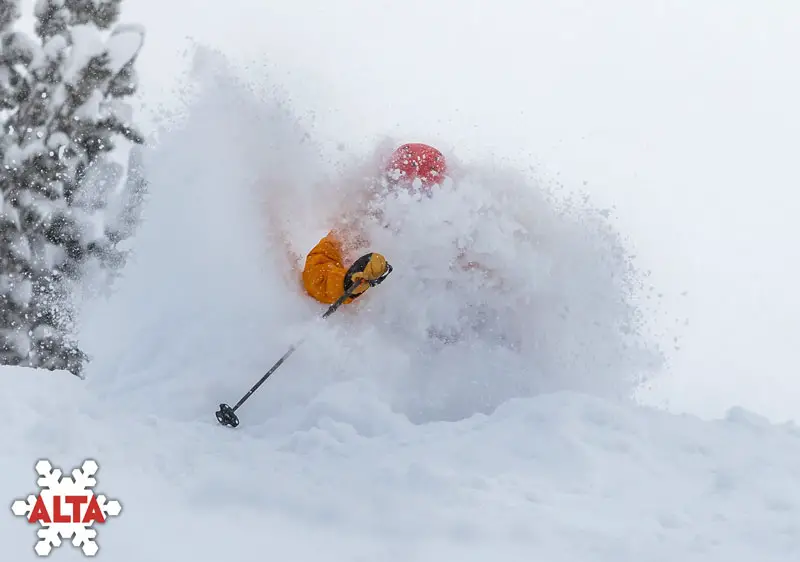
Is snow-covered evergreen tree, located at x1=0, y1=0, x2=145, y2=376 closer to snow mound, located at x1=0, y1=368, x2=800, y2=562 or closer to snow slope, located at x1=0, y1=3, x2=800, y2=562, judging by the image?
snow slope, located at x1=0, y1=3, x2=800, y2=562

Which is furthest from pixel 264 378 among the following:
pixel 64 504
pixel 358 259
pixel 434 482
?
pixel 64 504

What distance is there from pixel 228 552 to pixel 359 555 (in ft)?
1.59

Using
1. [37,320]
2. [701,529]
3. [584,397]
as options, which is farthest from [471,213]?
[37,320]

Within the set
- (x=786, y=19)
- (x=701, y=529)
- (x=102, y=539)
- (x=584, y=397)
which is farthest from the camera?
(x=786, y=19)

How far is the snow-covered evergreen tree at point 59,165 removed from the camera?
13.1 metres

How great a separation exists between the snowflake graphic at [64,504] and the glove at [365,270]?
93.5 inches

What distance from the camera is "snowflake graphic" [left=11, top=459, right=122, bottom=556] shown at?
2504mm

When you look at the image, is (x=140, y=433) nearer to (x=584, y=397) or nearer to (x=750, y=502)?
(x=584, y=397)

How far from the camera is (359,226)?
18.9 ft

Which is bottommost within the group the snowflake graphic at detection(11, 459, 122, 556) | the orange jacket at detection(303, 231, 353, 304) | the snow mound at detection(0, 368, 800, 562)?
the snowflake graphic at detection(11, 459, 122, 556)

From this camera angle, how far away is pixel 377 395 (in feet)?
16.0

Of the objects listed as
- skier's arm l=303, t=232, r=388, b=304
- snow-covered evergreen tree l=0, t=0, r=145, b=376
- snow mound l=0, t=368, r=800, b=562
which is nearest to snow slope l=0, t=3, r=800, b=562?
snow mound l=0, t=368, r=800, b=562

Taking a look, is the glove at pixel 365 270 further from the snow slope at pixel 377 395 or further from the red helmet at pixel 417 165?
the red helmet at pixel 417 165

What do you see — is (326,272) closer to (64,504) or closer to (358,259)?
(358,259)
